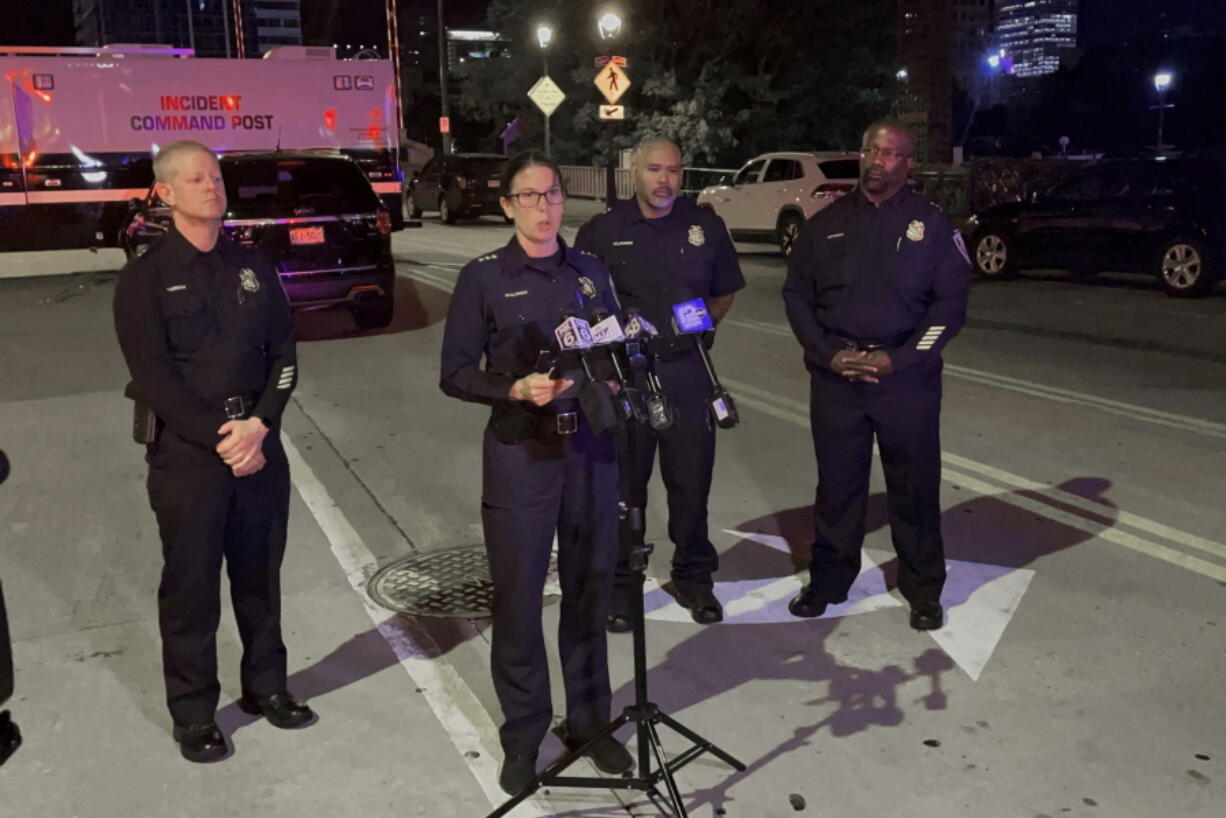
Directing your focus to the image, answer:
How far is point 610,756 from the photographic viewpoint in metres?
3.60

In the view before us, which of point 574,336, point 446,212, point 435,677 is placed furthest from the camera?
point 446,212

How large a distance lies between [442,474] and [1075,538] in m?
3.51

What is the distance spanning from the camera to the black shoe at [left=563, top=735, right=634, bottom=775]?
141 inches

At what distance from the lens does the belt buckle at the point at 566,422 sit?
3.30 meters

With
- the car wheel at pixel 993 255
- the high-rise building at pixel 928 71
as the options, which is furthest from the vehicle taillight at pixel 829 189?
the high-rise building at pixel 928 71

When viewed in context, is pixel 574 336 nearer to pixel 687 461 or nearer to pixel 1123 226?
pixel 687 461

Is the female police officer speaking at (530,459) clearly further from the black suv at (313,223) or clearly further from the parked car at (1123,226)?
the parked car at (1123,226)

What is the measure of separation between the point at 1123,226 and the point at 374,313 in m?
9.17

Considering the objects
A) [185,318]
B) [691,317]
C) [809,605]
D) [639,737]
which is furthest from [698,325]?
[809,605]

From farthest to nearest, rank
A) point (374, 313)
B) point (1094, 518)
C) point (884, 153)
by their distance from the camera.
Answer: point (374, 313) → point (1094, 518) → point (884, 153)

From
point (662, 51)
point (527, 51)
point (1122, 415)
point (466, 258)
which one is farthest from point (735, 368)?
point (527, 51)

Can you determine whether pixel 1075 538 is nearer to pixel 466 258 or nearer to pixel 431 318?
pixel 431 318

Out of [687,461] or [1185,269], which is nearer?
[687,461]

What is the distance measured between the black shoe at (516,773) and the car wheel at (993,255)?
14.2m
